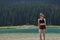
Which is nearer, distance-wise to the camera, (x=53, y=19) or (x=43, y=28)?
(x=43, y=28)

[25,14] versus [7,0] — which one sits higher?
[7,0]

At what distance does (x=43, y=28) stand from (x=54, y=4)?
148 feet

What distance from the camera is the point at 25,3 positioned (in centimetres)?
5656

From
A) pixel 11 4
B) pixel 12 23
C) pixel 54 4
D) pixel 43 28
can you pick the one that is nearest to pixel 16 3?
pixel 11 4

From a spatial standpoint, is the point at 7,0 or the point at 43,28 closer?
the point at 43,28

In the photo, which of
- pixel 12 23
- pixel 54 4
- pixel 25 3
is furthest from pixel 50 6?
pixel 12 23

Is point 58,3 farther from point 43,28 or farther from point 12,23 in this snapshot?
point 43,28

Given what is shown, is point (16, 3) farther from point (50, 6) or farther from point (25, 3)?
point (50, 6)

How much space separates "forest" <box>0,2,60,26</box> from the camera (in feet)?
186

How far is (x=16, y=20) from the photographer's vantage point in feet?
193

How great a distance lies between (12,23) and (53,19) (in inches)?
414

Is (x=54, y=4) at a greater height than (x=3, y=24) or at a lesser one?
greater

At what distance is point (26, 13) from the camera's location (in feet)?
191

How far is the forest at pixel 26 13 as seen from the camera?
5678 centimetres
